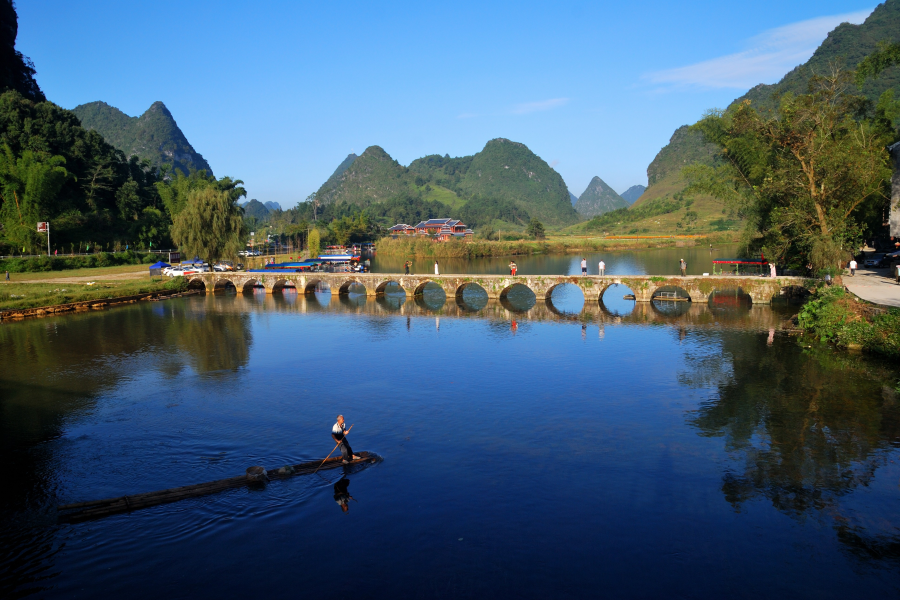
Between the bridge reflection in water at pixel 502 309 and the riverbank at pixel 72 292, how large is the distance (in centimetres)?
511

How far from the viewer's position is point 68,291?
5541 centimetres

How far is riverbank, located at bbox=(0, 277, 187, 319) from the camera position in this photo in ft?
163

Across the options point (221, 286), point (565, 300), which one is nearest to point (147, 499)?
point (565, 300)

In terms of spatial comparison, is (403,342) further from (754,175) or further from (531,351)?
(754,175)

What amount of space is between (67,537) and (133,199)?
9204 cm

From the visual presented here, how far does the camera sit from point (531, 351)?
36125 mm

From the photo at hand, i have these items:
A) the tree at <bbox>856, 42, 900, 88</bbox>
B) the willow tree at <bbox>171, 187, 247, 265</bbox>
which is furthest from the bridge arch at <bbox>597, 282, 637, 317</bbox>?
the willow tree at <bbox>171, 187, 247, 265</bbox>

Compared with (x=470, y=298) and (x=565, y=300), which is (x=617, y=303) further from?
(x=470, y=298)

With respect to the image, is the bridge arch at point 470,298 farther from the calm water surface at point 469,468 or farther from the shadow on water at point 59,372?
the shadow on water at point 59,372

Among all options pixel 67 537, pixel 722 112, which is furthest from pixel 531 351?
pixel 722 112

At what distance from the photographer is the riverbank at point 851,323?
96.6 ft

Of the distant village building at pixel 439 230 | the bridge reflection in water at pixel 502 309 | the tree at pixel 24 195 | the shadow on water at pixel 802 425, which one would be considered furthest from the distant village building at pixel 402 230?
the shadow on water at pixel 802 425

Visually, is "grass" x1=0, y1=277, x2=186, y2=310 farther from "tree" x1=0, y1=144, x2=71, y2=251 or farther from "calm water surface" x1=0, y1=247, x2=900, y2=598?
"tree" x1=0, y1=144, x2=71, y2=251

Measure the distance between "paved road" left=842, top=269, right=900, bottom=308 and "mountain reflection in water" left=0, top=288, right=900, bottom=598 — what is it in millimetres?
4426
